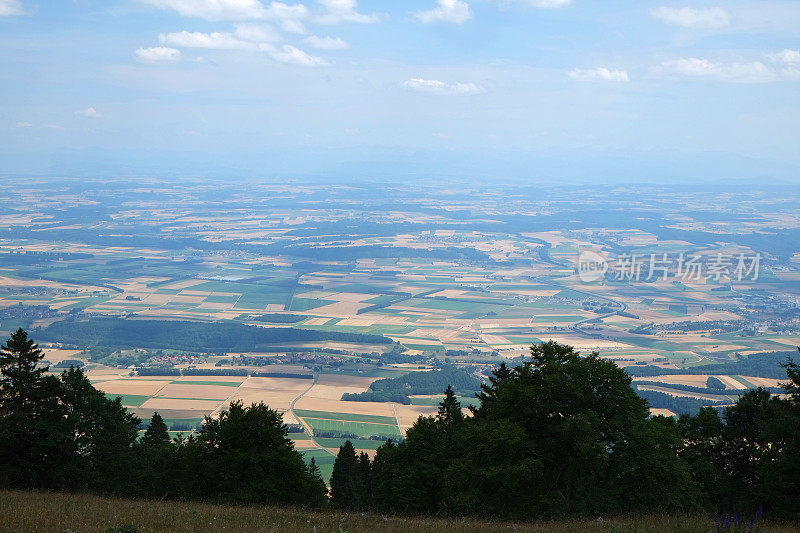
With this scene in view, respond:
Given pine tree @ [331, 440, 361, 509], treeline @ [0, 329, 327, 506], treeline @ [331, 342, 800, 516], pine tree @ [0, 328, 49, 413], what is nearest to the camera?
treeline @ [331, 342, 800, 516]

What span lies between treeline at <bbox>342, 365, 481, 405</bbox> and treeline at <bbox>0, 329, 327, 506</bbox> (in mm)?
41344

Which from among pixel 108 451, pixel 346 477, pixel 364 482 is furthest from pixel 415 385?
pixel 108 451

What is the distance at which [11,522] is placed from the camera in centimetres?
1070

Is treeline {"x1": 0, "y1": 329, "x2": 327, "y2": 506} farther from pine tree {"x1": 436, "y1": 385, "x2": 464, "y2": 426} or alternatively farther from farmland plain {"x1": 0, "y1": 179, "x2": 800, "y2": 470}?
farmland plain {"x1": 0, "y1": 179, "x2": 800, "y2": 470}

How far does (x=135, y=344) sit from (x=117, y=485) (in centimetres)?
6943

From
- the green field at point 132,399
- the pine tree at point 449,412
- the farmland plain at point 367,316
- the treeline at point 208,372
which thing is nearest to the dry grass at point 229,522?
the pine tree at point 449,412

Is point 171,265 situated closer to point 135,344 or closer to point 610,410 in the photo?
point 135,344

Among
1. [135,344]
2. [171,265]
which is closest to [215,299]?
[135,344]

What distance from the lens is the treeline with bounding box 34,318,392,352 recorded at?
294 feet

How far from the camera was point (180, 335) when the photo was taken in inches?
3723

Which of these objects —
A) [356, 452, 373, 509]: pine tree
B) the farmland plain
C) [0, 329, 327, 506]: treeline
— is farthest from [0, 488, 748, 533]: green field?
the farmland plain

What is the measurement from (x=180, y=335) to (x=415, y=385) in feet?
135

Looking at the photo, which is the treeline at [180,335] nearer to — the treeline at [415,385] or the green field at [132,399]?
the treeline at [415,385]

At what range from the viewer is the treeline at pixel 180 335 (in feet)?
294
